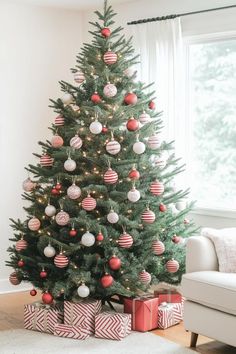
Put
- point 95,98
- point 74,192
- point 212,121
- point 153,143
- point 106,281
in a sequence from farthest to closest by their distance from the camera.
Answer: point 212,121, point 153,143, point 95,98, point 74,192, point 106,281

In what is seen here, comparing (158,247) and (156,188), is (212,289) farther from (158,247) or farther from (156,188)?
(156,188)

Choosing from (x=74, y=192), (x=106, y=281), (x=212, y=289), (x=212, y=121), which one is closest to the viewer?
(x=212, y=289)

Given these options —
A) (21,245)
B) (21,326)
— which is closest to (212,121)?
(21,245)

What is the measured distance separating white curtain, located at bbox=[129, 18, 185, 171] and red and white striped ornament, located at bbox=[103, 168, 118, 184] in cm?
121

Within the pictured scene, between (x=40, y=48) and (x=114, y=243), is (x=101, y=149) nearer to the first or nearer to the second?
(x=114, y=243)

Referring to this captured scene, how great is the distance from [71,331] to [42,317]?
0.28m

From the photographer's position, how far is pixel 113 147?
4.52 meters

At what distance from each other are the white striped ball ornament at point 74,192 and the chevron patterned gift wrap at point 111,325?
0.85 metres

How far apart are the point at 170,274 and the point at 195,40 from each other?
2026mm

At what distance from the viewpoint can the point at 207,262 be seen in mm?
4340

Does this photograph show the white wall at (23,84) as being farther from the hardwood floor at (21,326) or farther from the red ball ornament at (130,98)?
the red ball ornament at (130,98)

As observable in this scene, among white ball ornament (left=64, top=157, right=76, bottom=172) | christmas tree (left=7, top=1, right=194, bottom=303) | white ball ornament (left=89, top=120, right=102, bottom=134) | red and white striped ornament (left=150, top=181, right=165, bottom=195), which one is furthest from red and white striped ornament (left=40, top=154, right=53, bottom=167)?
red and white striped ornament (left=150, top=181, right=165, bottom=195)

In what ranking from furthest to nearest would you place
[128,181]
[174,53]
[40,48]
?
[40,48]
[174,53]
[128,181]

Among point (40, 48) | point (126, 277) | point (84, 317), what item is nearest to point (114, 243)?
point (126, 277)
